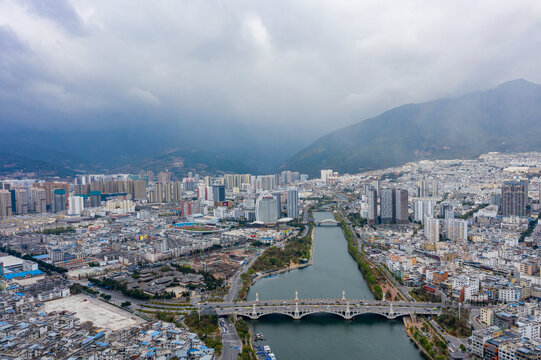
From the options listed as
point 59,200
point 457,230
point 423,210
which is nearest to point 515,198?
point 423,210

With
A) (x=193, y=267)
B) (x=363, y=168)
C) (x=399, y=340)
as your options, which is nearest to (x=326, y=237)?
(x=193, y=267)

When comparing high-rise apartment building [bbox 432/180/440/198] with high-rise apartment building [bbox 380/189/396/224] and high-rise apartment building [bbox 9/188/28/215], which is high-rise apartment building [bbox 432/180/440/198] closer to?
high-rise apartment building [bbox 380/189/396/224]

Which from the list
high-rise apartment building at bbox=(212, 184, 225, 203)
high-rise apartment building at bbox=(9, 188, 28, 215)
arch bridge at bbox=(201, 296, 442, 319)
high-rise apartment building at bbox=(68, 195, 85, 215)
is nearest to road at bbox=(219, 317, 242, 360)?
arch bridge at bbox=(201, 296, 442, 319)

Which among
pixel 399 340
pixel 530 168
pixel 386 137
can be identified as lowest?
pixel 399 340

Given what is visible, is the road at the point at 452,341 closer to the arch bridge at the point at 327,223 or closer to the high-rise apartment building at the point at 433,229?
the high-rise apartment building at the point at 433,229

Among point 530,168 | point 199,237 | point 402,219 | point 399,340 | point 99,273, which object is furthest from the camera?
point 530,168

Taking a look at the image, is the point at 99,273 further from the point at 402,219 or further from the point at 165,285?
the point at 402,219
